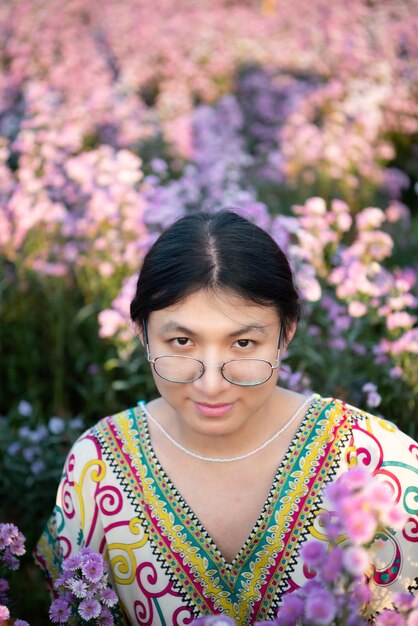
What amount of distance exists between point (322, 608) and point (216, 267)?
0.64 metres

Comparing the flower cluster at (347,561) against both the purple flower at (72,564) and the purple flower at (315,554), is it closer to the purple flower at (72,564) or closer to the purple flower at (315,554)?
the purple flower at (315,554)

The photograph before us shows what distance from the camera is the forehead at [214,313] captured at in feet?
4.22

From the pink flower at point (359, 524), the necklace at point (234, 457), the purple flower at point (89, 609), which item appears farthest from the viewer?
the necklace at point (234, 457)

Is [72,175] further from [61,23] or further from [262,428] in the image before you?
[61,23]

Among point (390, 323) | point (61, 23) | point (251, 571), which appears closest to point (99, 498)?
point (251, 571)

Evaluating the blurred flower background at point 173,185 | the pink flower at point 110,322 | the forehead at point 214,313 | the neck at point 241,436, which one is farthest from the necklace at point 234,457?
the pink flower at point 110,322

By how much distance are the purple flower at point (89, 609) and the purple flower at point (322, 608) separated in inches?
20.2

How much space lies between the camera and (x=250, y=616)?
1.48 meters

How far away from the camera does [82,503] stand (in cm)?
156

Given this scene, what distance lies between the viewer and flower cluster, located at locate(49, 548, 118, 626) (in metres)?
1.27

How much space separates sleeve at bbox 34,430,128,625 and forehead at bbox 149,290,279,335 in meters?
0.45

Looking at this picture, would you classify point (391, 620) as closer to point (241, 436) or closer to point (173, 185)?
point (241, 436)

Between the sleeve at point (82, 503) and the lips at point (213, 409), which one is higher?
the lips at point (213, 409)

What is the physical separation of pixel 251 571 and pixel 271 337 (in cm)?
50
